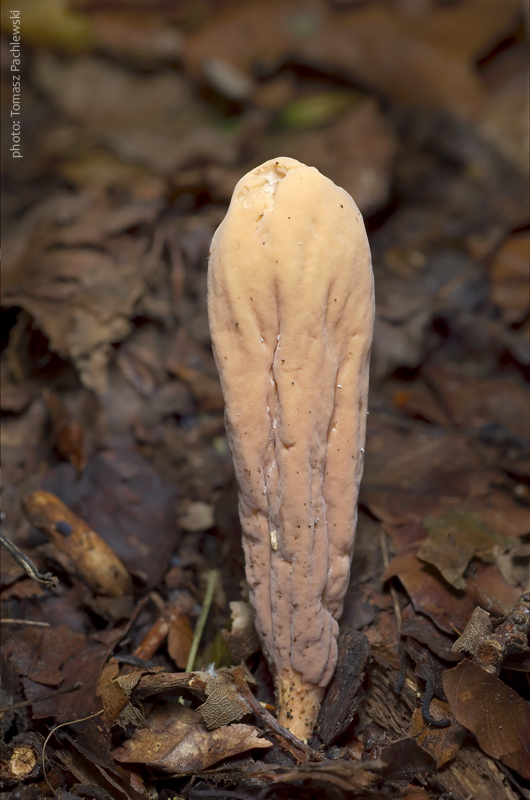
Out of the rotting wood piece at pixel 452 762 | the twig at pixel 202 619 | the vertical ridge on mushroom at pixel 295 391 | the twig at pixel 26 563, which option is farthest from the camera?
the twig at pixel 202 619

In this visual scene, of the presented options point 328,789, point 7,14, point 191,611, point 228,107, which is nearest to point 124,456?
point 191,611

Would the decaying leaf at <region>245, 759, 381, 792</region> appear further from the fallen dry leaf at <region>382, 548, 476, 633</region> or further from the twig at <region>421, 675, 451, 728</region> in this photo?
the fallen dry leaf at <region>382, 548, 476, 633</region>

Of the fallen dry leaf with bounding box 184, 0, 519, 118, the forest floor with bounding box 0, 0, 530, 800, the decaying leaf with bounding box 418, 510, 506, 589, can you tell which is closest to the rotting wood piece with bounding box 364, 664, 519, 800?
the forest floor with bounding box 0, 0, 530, 800

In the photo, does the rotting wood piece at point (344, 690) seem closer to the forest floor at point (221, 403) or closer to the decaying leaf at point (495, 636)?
the forest floor at point (221, 403)

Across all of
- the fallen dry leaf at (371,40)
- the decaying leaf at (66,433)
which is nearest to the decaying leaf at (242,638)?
the decaying leaf at (66,433)

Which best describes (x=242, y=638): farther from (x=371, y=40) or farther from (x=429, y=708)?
(x=371, y=40)
